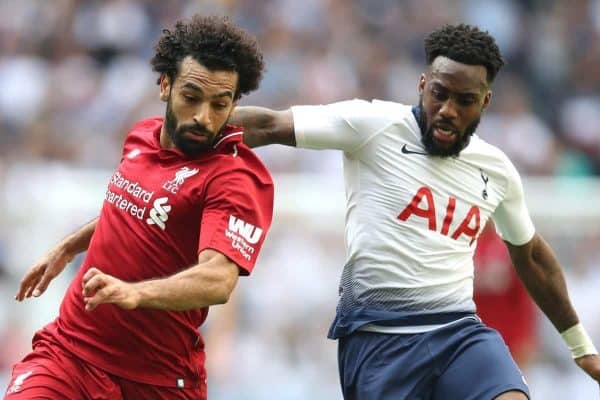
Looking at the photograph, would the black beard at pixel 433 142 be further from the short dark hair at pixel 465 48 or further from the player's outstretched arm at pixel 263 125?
the player's outstretched arm at pixel 263 125

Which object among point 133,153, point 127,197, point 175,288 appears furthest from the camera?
point 133,153

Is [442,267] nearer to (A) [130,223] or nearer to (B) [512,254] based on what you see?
(B) [512,254]

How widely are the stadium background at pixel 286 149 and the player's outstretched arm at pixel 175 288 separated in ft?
21.8

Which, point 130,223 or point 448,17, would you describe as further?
point 448,17

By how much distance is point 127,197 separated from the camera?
6008 millimetres

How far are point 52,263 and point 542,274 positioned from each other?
8.42 ft

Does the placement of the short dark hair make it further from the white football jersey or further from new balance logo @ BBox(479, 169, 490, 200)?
new balance logo @ BBox(479, 169, 490, 200)

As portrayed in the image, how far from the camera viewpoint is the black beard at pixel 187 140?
5.78 meters

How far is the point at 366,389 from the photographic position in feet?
21.8

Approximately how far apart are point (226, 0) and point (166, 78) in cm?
934

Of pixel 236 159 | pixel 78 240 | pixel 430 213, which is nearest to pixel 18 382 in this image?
pixel 78 240

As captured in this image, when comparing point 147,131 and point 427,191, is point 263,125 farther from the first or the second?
point 427,191

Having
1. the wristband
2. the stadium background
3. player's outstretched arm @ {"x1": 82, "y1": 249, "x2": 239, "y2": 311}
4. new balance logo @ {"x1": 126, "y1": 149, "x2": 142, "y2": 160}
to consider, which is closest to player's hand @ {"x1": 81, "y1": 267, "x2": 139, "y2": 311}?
player's outstretched arm @ {"x1": 82, "y1": 249, "x2": 239, "y2": 311}

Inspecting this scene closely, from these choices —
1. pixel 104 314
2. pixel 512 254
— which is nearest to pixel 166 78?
pixel 104 314
